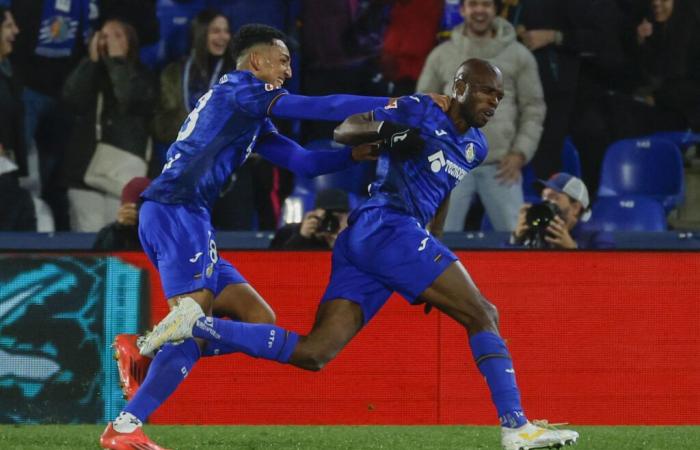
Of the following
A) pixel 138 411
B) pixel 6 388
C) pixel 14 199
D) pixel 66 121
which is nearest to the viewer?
pixel 138 411

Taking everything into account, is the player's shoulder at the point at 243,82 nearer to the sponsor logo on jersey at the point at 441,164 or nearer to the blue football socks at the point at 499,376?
the sponsor logo on jersey at the point at 441,164

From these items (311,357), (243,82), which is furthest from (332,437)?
(243,82)

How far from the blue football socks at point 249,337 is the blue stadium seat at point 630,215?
4.31 m

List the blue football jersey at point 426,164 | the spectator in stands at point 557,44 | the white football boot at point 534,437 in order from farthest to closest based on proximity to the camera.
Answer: the spectator in stands at point 557,44, the blue football jersey at point 426,164, the white football boot at point 534,437

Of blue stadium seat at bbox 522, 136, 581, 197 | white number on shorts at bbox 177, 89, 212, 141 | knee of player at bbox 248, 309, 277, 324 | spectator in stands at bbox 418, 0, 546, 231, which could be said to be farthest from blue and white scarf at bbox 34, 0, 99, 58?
knee of player at bbox 248, 309, 277, 324

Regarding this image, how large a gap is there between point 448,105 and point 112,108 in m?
4.42

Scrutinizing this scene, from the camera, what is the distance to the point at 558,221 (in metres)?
8.37

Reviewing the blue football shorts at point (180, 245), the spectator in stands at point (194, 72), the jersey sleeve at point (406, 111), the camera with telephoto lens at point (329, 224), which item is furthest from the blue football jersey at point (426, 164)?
the spectator in stands at point (194, 72)

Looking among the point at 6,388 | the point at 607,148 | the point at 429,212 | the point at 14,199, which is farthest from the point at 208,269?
the point at 607,148

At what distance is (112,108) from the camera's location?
10.2m

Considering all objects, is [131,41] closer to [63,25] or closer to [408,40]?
[63,25]

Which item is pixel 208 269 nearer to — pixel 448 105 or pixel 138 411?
pixel 138 411

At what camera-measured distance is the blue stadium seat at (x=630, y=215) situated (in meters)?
10.1

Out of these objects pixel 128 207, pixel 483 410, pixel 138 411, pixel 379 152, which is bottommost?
pixel 483 410
